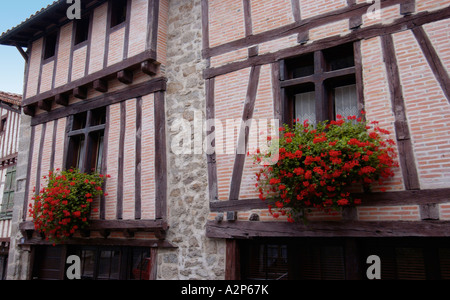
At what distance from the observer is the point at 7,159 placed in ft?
37.4

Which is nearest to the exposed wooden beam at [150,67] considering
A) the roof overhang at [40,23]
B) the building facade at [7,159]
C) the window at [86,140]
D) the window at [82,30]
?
the window at [86,140]

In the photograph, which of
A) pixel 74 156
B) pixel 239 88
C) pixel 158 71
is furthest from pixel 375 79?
pixel 74 156

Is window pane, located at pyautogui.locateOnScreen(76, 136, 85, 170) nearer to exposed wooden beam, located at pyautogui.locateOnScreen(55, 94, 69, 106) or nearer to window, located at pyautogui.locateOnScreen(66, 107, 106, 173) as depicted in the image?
window, located at pyautogui.locateOnScreen(66, 107, 106, 173)

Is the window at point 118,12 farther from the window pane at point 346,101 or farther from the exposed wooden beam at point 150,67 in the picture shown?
the window pane at point 346,101

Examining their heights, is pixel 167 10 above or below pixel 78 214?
above

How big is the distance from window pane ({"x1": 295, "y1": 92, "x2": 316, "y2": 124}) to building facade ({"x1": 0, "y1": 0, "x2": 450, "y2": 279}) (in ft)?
0.10

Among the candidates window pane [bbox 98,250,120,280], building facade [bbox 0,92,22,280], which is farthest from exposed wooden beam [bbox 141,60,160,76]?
building facade [bbox 0,92,22,280]

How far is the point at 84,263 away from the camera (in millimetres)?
7852

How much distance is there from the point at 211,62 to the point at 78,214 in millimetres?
3514

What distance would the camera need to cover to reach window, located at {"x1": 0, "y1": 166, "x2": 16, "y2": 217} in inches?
429

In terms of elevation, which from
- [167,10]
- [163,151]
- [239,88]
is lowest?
[163,151]

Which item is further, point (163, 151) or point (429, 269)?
point (163, 151)

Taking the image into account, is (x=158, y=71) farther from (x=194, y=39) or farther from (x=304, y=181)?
(x=304, y=181)

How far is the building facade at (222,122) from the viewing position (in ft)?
15.3
